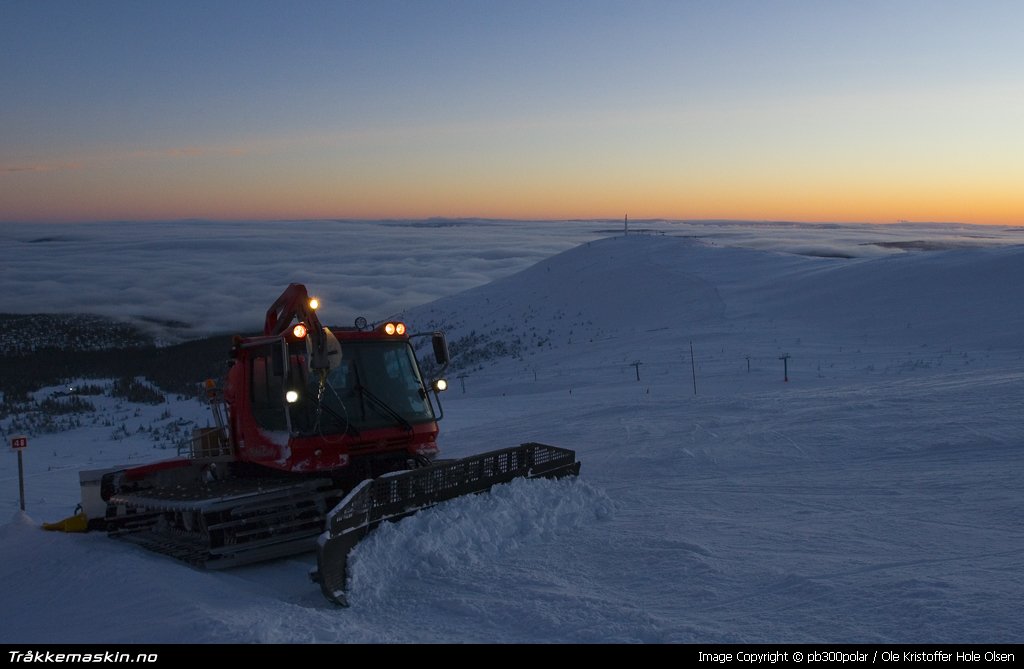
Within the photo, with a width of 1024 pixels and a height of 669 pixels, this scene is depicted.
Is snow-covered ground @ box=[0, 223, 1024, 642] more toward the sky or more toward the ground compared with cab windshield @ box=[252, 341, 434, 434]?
more toward the ground

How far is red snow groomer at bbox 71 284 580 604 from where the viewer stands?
312 inches

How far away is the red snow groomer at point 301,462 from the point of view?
26.0 ft

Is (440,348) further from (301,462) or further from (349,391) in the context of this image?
(301,462)

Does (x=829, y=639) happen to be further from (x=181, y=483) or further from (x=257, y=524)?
(x=181, y=483)

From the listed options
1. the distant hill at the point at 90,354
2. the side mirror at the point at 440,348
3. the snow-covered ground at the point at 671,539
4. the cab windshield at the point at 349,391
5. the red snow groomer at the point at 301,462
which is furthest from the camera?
the distant hill at the point at 90,354

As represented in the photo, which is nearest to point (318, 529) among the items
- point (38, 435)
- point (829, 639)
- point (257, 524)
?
point (257, 524)

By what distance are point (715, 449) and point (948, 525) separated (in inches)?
161

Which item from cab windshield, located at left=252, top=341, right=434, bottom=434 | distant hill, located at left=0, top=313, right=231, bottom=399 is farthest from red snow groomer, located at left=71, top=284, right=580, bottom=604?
distant hill, located at left=0, top=313, right=231, bottom=399

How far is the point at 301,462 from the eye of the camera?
28.9ft

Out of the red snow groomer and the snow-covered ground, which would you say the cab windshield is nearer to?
the red snow groomer

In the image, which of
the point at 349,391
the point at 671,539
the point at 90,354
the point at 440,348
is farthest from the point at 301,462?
the point at 90,354

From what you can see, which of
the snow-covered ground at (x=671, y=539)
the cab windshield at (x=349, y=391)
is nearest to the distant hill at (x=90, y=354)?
the snow-covered ground at (x=671, y=539)

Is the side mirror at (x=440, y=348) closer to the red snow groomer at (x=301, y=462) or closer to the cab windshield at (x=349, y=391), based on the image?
the red snow groomer at (x=301, y=462)
